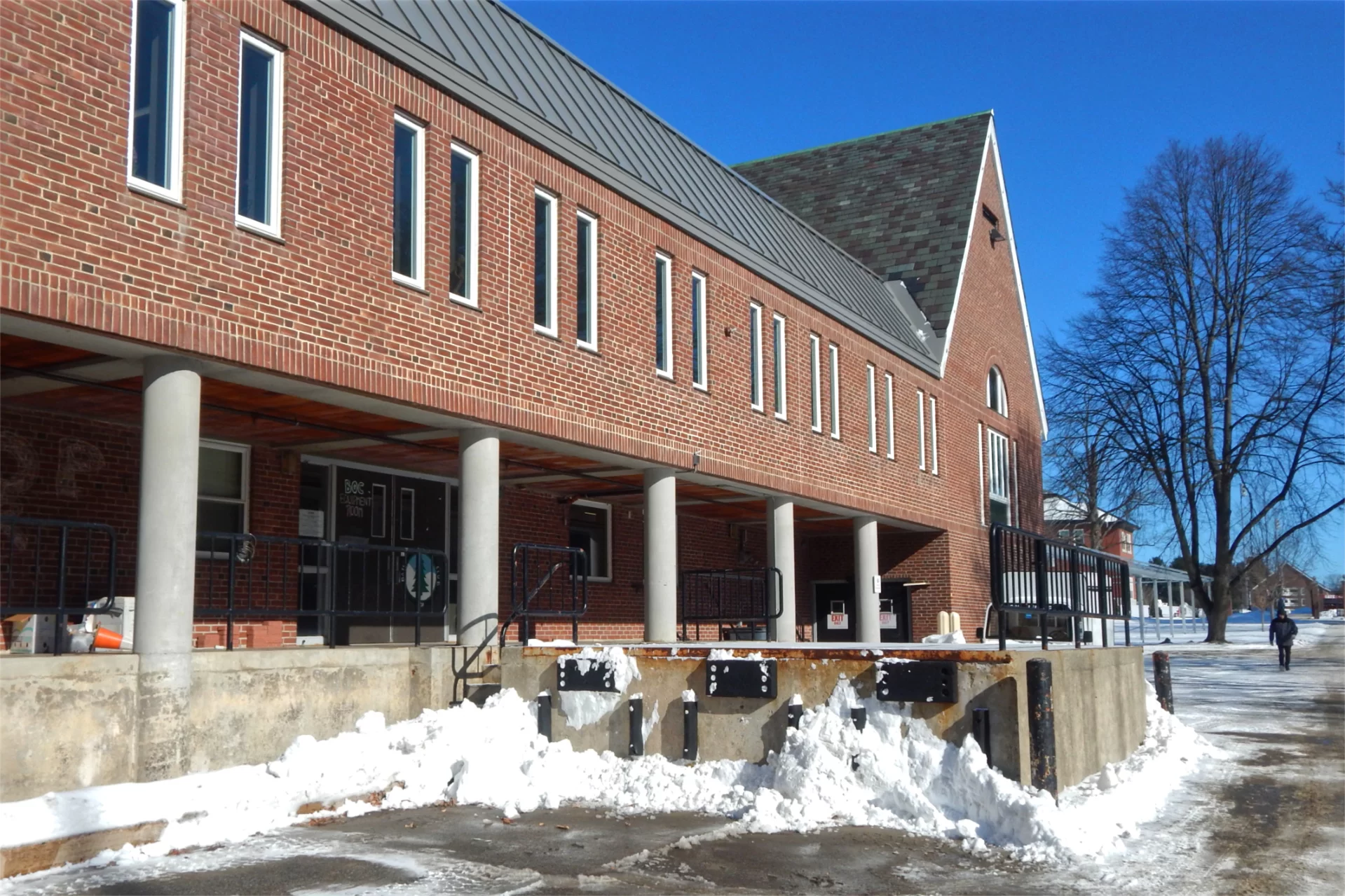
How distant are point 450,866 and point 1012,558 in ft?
19.2

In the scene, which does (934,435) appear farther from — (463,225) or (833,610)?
(463,225)

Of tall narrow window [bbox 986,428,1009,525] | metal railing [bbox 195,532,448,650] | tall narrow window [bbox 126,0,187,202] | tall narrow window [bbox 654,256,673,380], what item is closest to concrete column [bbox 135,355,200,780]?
metal railing [bbox 195,532,448,650]

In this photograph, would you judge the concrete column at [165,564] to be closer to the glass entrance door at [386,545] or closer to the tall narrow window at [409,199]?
the tall narrow window at [409,199]

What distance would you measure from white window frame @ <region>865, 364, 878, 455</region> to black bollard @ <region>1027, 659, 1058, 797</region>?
14276 mm

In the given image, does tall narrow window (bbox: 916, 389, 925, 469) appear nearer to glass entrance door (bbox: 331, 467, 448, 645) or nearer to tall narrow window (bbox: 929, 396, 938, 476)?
tall narrow window (bbox: 929, 396, 938, 476)

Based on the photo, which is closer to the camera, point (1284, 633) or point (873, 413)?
point (873, 413)

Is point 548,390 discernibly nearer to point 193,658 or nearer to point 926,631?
point 193,658

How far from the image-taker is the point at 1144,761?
1210cm

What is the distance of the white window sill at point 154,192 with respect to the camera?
9648 mm

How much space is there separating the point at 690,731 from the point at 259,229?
18.4 feet

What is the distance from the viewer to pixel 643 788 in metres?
10.0

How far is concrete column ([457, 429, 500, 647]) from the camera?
503 inches

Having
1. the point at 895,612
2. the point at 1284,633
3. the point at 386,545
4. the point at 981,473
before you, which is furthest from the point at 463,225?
the point at 1284,633

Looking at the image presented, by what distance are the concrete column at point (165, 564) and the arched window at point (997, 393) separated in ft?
81.4
